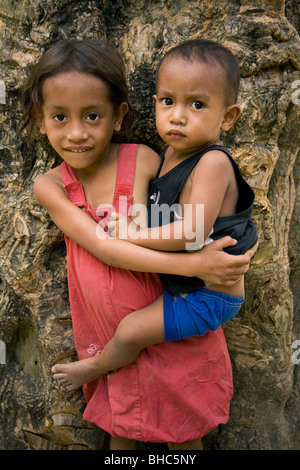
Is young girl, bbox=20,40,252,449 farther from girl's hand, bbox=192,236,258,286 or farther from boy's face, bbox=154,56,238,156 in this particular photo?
boy's face, bbox=154,56,238,156

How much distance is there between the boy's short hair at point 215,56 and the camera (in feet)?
5.21

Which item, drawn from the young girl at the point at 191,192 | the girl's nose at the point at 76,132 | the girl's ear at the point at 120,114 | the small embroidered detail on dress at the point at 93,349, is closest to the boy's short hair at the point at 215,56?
the young girl at the point at 191,192

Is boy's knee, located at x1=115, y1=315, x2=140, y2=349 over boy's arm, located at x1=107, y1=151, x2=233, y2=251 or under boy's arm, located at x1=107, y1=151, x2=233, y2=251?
under

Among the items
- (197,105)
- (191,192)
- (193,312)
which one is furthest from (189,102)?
(193,312)

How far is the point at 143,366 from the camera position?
1857 millimetres

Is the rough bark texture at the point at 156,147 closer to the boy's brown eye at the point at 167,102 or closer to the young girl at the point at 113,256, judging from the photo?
the young girl at the point at 113,256

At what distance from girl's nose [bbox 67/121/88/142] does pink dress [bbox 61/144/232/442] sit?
22cm

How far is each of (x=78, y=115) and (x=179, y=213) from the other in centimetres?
54

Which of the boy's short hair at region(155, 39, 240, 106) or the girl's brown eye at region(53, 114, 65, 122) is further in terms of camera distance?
the girl's brown eye at region(53, 114, 65, 122)

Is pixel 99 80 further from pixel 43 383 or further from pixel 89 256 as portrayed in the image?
pixel 43 383

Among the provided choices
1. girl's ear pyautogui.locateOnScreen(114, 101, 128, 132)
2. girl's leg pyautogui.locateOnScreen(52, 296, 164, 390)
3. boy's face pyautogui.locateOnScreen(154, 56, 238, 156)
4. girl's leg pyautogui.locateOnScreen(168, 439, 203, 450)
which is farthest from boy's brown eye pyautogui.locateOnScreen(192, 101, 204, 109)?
girl's leg pyautogui.locateOnScreen(168, 439, 203, 450)

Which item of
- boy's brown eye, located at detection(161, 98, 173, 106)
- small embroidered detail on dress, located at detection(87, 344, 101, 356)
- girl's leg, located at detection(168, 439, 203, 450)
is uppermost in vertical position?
boy's brown eye, located at detection(161, 98, 173, 106)

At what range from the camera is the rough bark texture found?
1975 millimetres

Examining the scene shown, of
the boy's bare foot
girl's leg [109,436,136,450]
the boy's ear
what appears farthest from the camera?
girl's leg [109,436,136,450]
